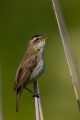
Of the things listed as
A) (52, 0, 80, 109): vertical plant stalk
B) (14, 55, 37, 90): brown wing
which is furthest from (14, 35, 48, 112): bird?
(52, 0, 80, 109): vertical plant stalk

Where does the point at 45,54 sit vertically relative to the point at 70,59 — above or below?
above

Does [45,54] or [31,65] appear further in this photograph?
[45,54]

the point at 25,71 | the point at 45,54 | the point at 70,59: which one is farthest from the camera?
the point at 45,54

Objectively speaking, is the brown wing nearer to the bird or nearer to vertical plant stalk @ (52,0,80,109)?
the bird

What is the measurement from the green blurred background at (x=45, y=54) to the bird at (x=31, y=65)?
0.10m

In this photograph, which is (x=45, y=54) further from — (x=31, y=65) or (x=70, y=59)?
(x=70, y=59)

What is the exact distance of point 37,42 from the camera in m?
1.29

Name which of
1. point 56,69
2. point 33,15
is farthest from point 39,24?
point 56,69

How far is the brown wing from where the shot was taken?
1196 millimetres

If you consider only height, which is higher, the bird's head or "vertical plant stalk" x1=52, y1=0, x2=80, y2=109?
the bird's head

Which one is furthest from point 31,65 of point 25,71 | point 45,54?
point 45,54

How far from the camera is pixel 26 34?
1.43m

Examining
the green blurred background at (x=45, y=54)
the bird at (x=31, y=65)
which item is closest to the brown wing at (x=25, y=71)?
the bird at (x=31, y=65)

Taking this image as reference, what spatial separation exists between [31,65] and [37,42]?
0.08 meters
